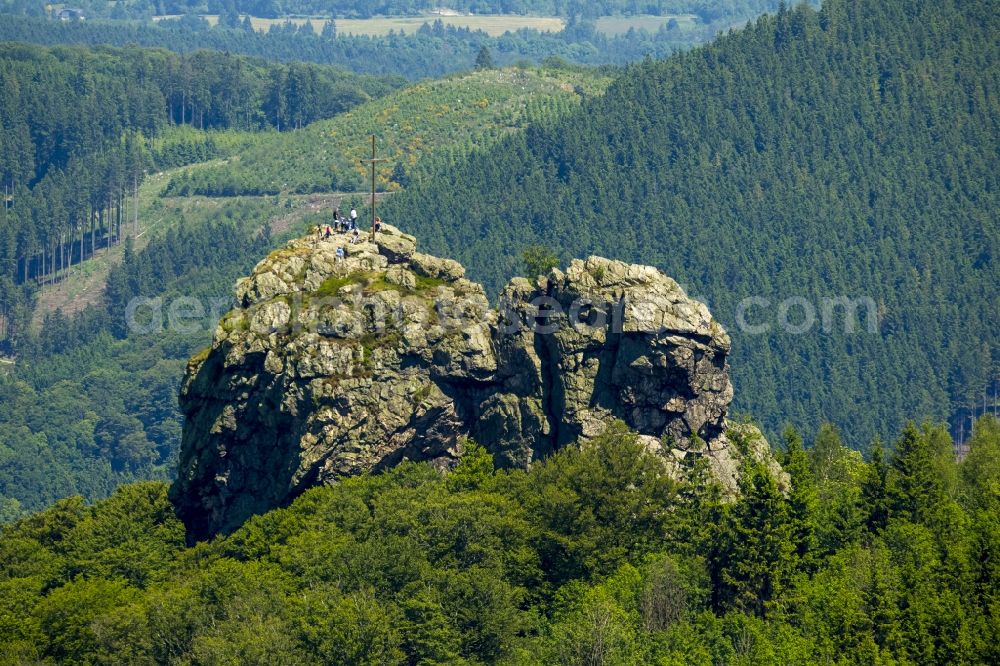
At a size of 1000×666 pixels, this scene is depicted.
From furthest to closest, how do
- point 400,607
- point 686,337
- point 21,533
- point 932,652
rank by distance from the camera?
point 21,533
point 686,337
point 400,607
point 932,652

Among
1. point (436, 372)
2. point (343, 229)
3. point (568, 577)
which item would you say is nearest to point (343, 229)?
point (343, 229)

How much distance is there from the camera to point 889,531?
394ft

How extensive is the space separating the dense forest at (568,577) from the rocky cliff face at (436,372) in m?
2.53

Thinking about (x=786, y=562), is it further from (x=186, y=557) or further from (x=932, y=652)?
(x=186, y=557)

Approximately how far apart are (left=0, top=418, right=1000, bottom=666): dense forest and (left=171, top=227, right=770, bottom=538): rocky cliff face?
8.30 ft

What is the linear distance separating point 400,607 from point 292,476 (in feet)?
52.9

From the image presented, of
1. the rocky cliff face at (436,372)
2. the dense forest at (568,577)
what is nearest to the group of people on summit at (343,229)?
the rocky cliff face at (436,372)

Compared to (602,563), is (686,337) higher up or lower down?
higher up

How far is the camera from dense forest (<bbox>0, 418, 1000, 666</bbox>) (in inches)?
4309

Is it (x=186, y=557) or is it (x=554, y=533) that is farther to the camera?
(x=186, y=557)

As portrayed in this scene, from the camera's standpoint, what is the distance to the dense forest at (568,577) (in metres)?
109

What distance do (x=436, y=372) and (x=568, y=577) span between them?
1612cm

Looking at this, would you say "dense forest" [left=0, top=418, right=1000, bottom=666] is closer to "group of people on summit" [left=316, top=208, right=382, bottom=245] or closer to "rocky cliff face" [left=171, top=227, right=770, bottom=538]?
"rocky cliff face" [left=171, top=227, right=770, bottom=538]

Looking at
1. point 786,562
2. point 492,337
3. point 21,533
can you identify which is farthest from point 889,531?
point 21,533
